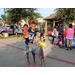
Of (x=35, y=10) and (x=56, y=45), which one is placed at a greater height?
(x=35, y=10)

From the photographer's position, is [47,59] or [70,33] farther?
[70,33]

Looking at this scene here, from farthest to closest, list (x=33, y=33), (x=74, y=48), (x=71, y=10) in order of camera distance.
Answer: (x=71, y=10)
(x=74, y=48)
(x=33, y=33)

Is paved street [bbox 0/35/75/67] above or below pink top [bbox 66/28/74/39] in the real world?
below

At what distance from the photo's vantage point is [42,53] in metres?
2.95

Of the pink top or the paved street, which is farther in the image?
the pink top

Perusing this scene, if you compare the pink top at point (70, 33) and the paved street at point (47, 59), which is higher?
the pink top at point (70, 33)

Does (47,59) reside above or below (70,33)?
below

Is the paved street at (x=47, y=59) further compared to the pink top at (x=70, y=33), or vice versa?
the pink top at (x=70, y=33)
